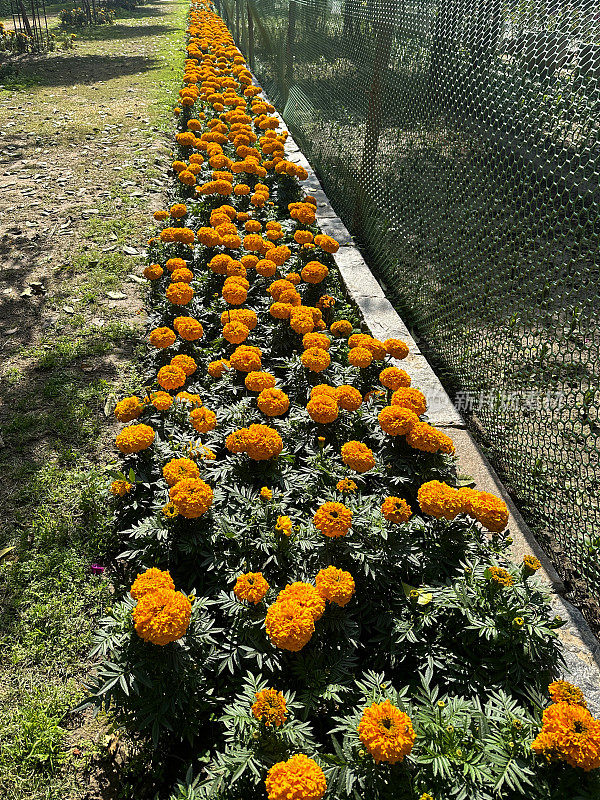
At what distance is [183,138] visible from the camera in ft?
16.3

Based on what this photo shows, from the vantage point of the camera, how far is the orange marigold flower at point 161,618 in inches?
58.6

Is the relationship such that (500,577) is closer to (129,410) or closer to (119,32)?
(129,410)

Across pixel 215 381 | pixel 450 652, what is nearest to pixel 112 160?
pixel 215 381

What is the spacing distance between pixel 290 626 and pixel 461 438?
1707 mm

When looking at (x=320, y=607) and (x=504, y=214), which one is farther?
(x=504, y=214)

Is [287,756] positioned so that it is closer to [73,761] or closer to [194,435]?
[73,761]

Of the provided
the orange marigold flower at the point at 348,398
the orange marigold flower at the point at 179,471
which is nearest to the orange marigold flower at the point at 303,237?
the orange marigold flower at the point at 348,398

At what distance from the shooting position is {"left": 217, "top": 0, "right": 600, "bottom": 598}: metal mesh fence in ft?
7.89

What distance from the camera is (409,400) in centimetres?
231

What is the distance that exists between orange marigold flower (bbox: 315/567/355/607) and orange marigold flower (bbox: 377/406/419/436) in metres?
0.74

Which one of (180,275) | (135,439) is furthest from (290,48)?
(135,439)

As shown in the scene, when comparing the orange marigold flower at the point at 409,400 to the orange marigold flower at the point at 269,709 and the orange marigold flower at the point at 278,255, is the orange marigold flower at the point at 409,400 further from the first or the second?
the orange marigold flower at the point at 278,255

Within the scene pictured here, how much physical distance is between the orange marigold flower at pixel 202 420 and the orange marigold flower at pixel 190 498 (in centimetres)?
39

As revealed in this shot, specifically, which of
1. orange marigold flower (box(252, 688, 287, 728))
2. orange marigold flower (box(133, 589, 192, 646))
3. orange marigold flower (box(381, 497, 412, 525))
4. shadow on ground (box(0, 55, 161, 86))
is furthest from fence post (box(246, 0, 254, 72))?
orange marigold flower (box(252, 688, 287, 728))
